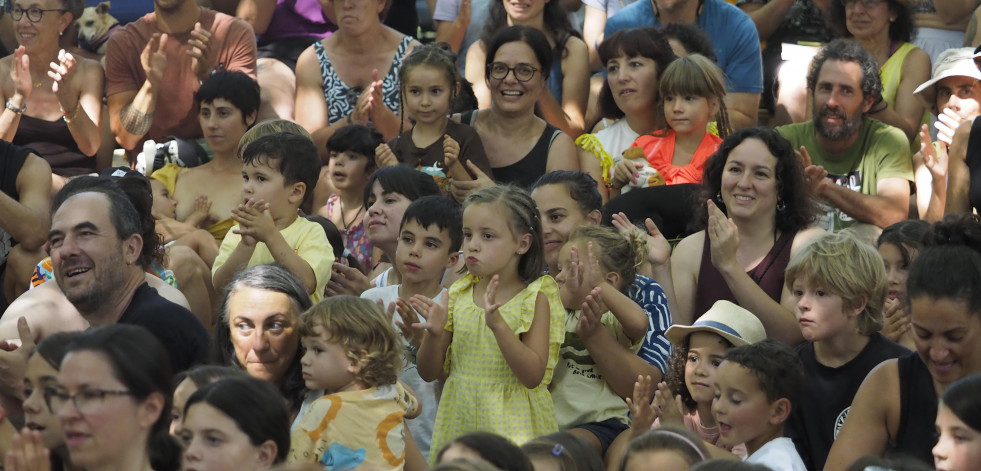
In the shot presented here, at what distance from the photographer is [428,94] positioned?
234 inches

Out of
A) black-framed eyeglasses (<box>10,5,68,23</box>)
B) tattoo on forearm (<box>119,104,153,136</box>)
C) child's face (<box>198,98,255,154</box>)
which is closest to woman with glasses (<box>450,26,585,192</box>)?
child's face (<box>198,98,255,154</box>)

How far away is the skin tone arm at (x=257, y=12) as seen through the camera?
288 inches

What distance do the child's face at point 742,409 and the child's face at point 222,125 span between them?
281 cm

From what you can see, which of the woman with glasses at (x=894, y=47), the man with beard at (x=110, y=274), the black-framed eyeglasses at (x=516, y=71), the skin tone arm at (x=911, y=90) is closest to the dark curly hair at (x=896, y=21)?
the woman with glasses at (x=894, y=47)

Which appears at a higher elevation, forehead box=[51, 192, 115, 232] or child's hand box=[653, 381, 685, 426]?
forehead box=[51, 192, 115, 232]

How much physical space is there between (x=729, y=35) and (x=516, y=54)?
1290mm

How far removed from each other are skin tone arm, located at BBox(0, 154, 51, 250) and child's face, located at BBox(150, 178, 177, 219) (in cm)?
46

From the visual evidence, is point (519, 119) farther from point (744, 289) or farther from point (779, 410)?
point (779, 410)

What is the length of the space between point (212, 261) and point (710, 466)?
2.99 meters

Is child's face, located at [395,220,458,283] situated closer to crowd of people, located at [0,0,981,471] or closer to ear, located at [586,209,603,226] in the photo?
crowd of people, located at [0,0,981,471]

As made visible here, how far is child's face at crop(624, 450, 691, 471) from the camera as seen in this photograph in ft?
11.5

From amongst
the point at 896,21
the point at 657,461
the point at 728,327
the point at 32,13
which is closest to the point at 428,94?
the point at 728,327

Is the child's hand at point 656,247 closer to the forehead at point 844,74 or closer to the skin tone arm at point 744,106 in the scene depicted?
the forehead at point 844,74

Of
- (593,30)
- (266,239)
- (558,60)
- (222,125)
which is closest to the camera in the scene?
(266,239)
